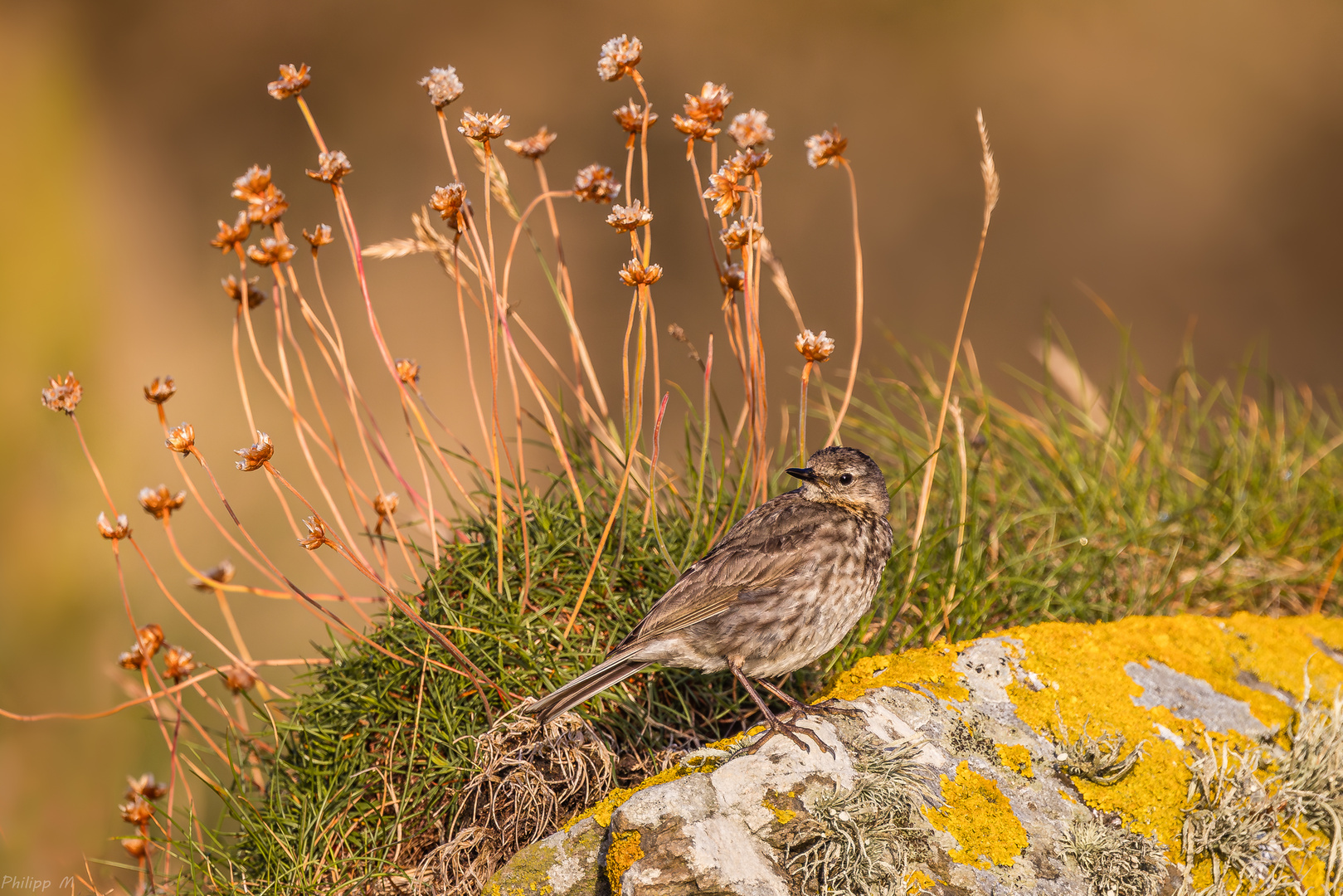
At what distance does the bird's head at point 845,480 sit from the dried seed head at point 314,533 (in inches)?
61.9

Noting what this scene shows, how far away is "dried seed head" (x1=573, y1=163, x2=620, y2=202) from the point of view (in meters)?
3.37

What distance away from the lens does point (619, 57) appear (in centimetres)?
307

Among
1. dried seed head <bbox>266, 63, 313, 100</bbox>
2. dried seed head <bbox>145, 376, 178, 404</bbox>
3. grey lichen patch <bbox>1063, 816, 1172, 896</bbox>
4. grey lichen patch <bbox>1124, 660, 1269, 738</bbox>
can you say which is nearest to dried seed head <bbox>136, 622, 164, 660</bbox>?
dried seed head <bbox>145, 376, 178, 404</bbox>

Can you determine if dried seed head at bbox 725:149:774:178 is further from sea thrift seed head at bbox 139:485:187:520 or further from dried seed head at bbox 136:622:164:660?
dried seed head at bbox 136:622:164:660

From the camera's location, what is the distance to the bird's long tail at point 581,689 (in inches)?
111

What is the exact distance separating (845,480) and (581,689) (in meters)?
1.21

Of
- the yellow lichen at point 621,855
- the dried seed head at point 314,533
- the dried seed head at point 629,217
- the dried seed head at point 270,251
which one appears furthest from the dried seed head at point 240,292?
the yellow lichen at point 621,855

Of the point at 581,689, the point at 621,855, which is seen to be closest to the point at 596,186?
the point at 581,689

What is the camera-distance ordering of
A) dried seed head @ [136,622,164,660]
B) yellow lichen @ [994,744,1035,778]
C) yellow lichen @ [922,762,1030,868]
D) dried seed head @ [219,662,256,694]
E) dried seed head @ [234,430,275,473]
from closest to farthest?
yellow lichen @ [922,762,1030,868] → dried seed head @ [234,430,275,473] → yellow lichen @ [994,744,1035,778] → dried seed head @ [136,622,164,660] → dried seed head @ [219,662,256,694]

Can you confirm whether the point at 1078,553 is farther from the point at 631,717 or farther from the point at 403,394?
the point at 403,394

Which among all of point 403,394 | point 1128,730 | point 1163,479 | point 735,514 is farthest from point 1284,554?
point 403,394

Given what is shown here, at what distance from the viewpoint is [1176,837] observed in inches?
107

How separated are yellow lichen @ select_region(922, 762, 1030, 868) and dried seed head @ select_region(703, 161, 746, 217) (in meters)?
1.83

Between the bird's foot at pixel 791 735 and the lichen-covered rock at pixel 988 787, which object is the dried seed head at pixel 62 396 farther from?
the bird's foot at pixel 791 735
